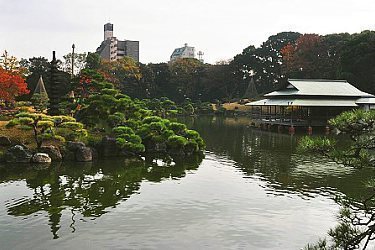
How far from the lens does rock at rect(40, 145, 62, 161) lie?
15.5 metres

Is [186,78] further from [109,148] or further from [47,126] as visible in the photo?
[47,126]

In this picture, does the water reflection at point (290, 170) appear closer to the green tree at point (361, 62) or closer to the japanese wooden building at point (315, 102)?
the japanese wooden building at point (315, 102)

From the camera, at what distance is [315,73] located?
47.3m

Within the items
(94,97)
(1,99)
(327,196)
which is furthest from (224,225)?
(1,99)

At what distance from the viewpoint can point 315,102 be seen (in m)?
30.2

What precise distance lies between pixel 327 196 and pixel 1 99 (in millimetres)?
22324

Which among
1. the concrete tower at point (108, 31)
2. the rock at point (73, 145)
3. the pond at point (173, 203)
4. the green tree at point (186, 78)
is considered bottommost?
the pond at point (173, 203)

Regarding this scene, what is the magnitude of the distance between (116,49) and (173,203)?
91145 mm

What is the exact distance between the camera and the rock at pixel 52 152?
15.5 metres

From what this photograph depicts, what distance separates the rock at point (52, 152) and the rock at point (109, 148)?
188cm

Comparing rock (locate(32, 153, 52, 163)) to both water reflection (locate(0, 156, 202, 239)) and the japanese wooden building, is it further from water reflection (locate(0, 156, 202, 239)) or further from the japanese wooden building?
the japanese wooden building

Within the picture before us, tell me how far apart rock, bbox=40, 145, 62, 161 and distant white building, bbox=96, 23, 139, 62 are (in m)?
78.5

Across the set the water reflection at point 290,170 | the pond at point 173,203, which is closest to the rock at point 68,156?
the pond at point 173,203

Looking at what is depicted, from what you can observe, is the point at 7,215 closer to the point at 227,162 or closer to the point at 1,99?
the point at 227,162
